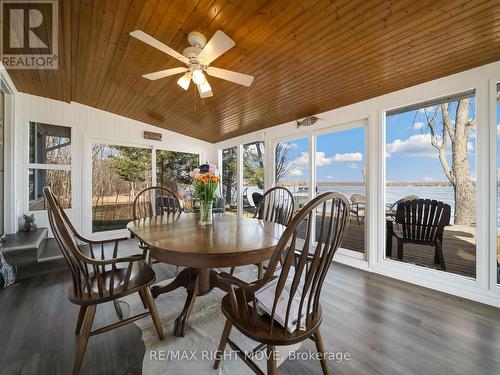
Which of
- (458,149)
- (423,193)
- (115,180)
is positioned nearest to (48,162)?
(115,180)

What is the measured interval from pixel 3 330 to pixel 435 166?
4.48 meters

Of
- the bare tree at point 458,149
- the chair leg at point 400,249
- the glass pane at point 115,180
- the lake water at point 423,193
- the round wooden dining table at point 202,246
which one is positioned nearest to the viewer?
the round wooden dining table at point 202,246

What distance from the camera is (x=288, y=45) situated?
209 cm

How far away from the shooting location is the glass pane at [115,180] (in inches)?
177

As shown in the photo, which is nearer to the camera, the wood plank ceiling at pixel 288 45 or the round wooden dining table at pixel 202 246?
the round wooden dining table at pixel 202 246

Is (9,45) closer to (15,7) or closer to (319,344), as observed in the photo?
(15,7)

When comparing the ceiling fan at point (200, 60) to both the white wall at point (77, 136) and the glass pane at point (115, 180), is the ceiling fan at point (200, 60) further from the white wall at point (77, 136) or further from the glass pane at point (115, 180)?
the glass pane at point (115, 180)

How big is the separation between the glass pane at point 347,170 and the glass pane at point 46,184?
4534 millimetres

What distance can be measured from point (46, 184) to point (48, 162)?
394mm

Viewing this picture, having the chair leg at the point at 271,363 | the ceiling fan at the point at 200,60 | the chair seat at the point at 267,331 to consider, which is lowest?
the chair leg at the point at 271,363

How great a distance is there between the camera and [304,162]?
156 inches

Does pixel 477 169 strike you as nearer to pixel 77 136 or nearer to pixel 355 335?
pixel 355 335

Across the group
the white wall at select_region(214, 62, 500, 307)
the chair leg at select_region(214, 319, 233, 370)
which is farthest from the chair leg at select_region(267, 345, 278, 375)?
the white wall at select_region(214, 62, 500, 307)

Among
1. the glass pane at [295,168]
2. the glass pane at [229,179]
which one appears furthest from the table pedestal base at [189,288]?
the glass pane at [229,179]
